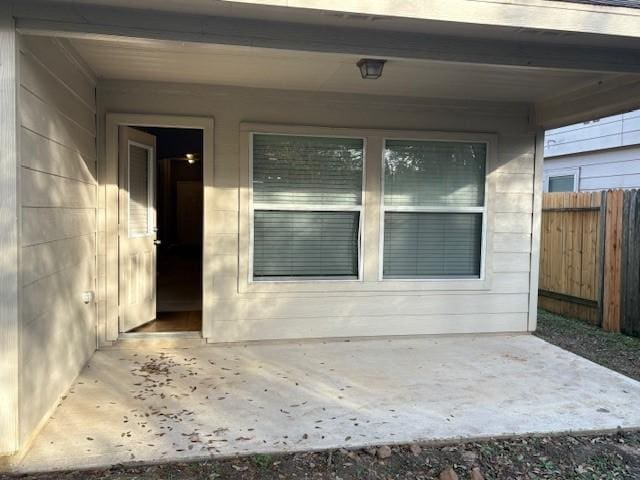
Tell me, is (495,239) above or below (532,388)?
above

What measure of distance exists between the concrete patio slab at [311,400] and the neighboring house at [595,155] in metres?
5.06

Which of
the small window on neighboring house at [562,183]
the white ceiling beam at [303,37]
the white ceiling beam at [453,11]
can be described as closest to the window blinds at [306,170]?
the white ceiling beam at [303,37]

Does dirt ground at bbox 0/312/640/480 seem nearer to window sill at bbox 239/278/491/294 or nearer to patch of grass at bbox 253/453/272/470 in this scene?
patch of grass at bbox 253/453/272/470

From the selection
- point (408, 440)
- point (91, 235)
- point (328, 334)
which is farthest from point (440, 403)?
point (91, 235)

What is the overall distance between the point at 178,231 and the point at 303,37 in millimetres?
9378

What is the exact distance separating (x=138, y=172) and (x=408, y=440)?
3519 mm

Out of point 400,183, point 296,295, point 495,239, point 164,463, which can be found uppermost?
point 400,183

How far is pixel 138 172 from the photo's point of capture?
4941mm

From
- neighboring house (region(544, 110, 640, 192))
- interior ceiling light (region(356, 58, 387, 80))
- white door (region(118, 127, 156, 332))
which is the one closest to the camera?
interior ceiling light (region(356, 58, 387, 80))

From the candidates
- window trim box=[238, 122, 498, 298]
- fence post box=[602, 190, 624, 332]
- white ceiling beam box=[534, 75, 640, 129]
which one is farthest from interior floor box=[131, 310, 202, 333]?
fence post box=[602, 190, 624, 332]

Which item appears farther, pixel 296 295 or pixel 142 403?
pixel 296 295

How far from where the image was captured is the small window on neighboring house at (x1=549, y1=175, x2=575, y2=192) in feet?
31.5

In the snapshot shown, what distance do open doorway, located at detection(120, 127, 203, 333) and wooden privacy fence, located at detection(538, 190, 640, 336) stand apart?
4474mm

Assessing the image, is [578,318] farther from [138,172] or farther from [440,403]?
[138,172]
